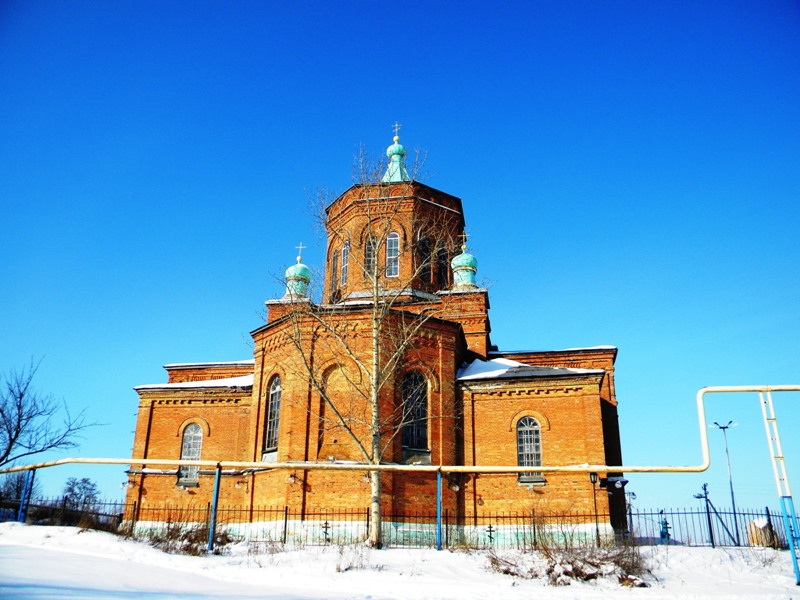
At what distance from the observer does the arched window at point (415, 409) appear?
1947 centimetres

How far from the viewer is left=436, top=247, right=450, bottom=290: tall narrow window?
1000 inches

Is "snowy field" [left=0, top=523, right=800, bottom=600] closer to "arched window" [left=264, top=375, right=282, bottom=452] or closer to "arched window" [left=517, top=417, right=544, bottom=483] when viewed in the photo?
"arched window" [left=517, top=417, right=544, bottom=483]

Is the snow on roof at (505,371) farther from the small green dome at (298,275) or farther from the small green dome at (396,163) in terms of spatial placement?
the small green dome at (396,163)

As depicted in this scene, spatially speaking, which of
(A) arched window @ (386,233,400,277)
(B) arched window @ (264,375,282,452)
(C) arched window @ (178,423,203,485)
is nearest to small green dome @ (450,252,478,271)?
(A) arched window @ (386,233,400,277)

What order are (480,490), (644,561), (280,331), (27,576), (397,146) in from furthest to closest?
(397,146) < (280,331) < (480,490) < (644,561) < (27,576)

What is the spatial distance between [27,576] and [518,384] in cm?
1532

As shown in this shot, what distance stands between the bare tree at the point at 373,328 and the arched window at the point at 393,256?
0.04 meters

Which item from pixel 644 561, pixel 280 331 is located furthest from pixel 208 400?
pixel 644 561

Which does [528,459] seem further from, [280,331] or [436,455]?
[280,331]

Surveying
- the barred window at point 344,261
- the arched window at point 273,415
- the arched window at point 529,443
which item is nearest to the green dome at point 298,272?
the barred window at point 344,261

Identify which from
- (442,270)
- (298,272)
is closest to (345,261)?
(298,272)

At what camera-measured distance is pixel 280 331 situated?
20.5 m

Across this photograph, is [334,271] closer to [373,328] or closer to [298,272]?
[298,272]

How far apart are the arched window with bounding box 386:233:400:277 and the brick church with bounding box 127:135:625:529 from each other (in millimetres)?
358
